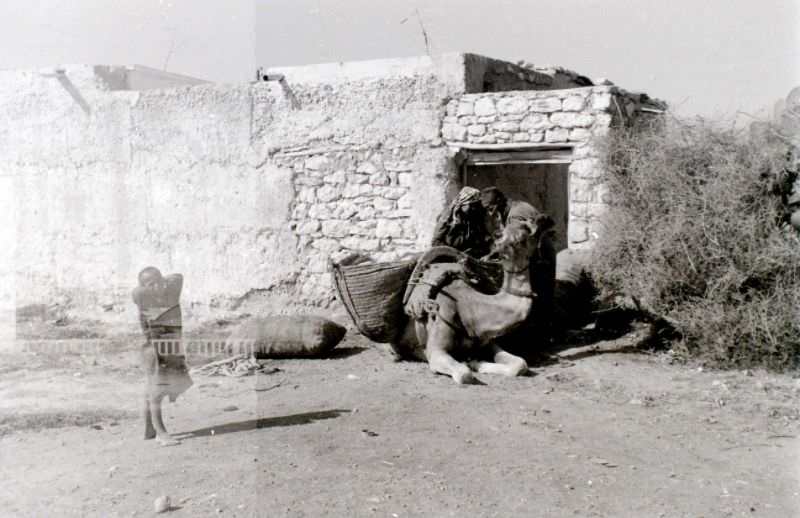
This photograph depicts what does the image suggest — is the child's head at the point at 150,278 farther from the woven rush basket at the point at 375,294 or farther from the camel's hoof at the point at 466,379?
the camel's hoof at the point at 466,379

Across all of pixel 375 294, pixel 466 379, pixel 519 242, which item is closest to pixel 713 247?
pixel 519 242

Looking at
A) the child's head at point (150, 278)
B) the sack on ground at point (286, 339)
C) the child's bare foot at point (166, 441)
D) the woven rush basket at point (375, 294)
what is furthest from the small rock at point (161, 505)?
the sack on ground at point (286, 339)

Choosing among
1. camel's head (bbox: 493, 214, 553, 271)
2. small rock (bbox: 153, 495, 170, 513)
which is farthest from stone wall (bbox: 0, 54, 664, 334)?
small rock (bbox: 153, 495, 170, 513)

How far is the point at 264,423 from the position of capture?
17.4 ft

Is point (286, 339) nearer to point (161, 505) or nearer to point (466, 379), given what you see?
point (466, 379)

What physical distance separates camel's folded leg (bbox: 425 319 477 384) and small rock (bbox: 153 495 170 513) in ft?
9.16

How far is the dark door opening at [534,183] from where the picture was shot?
10039 mm

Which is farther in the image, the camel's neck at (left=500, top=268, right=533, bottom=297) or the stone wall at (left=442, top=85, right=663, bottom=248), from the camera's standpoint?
the stone wall at (left=442, top=85, right=663, bottom=248)

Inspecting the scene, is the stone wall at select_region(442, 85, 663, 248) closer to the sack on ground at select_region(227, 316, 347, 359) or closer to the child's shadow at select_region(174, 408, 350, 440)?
the sack on ground at select_region(227, 316, 347, 359)

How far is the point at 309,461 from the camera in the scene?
450 centimetres

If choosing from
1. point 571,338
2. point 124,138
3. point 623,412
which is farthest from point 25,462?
point 124,138

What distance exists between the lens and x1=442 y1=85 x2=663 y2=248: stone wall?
25.2 feet

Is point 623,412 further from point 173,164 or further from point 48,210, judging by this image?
point 48,210

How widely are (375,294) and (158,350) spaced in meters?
2.37
